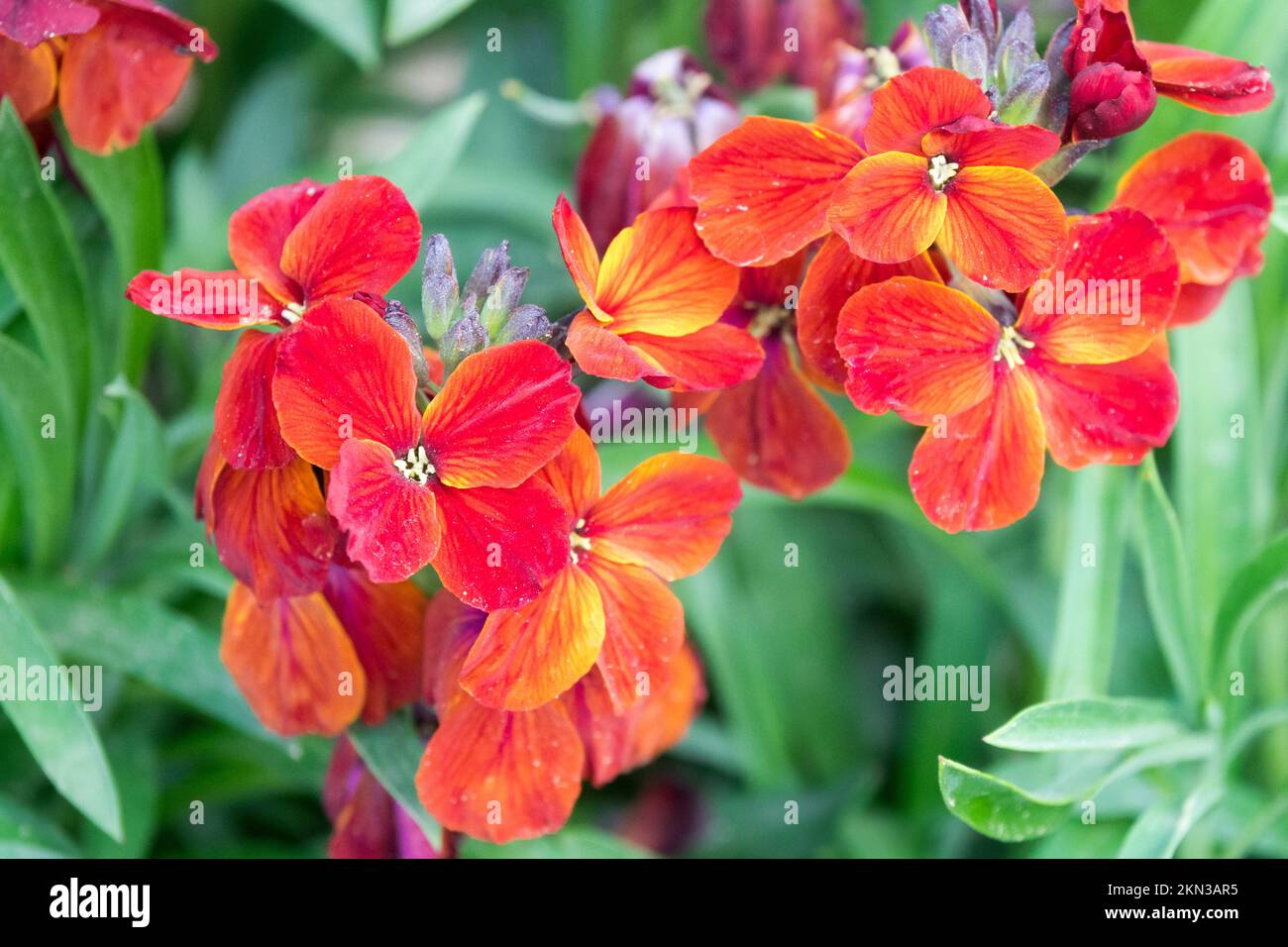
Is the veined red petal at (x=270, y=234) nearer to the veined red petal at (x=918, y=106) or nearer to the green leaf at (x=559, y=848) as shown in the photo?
the veined red petal at (x=918, y=106)

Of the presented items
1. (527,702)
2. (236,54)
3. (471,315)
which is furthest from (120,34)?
(236,54)

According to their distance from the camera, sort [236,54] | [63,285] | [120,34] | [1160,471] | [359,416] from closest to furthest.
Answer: [359,416] → [120,34] → [63,285] → [1160,471] → [236,54]

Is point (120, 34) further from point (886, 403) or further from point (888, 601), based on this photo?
point (888, 601)

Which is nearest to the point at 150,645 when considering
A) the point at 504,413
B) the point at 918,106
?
the point at 504,413

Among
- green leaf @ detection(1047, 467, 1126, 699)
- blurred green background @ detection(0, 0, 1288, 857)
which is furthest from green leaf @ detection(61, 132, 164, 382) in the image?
green leaf @ detection(1047, 467, 1126, 699)

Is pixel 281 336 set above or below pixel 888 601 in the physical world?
above

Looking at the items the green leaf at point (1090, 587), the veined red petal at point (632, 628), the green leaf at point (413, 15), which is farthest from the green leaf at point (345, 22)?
the green leaf at point (1090, 587)

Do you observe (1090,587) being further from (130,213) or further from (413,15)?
(130,213)
